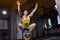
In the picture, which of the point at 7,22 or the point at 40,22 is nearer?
the point at 40,22

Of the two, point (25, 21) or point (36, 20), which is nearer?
point (25, 21)

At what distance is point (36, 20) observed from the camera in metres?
3.64

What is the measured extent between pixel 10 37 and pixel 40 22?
126cm

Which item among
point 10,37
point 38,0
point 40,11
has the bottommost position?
point 10,37

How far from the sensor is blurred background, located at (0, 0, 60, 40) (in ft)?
10.3

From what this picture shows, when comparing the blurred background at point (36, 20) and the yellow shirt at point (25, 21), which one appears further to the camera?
the blurred background at point (36, 20)

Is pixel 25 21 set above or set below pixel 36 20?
below

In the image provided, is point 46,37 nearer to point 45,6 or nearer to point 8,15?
point 45,6

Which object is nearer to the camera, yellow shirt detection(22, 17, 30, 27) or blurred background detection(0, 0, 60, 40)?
yellow shirt detection(22, 17, 30, 27)

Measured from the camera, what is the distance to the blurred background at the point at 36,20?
315 cm

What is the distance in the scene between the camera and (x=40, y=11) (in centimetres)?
351

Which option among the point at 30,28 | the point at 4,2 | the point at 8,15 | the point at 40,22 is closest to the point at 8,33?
the point at 8,15

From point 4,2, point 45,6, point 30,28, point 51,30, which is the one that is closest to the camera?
point 30,28

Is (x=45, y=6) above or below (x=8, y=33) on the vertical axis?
above
